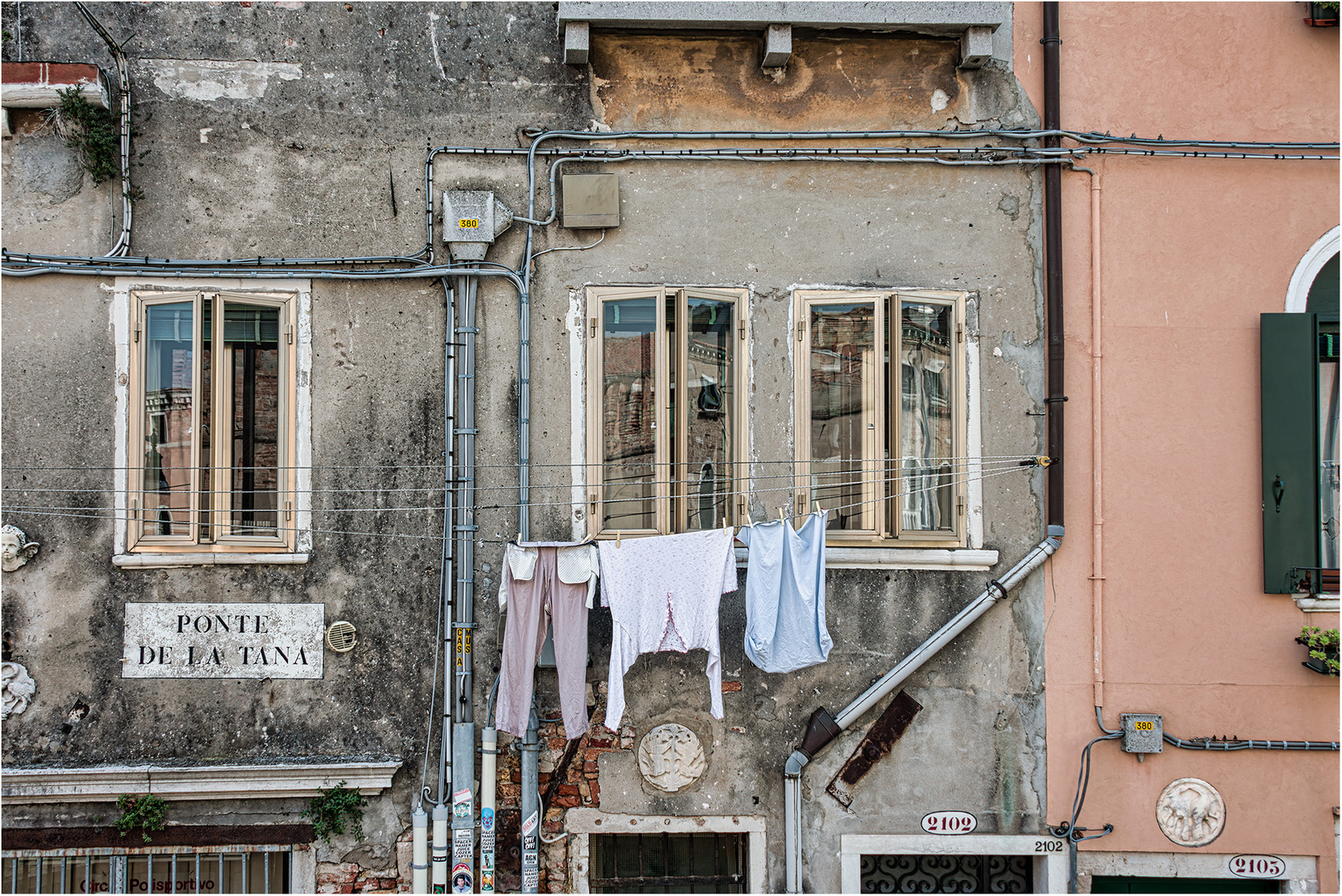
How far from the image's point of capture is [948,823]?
17.7ft

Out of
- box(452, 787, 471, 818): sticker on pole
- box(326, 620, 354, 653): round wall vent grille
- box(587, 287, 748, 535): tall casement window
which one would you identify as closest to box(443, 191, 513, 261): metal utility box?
box(587, 287, 748, 535): tall casement window

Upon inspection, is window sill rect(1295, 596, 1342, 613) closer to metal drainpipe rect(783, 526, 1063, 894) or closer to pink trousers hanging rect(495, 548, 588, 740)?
metal drainpipe rect(783, 526, 1063, 894)

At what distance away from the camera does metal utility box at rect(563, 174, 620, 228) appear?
214 inches

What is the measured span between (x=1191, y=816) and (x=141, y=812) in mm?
6290

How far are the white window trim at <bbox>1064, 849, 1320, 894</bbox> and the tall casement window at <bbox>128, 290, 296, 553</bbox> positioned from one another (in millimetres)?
5335

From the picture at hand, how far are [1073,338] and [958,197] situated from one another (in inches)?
45.4

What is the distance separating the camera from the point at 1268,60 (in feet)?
18.4

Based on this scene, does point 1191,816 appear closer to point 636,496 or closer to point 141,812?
point 636,496

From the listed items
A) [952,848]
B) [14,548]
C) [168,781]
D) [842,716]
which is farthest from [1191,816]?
[14,548]

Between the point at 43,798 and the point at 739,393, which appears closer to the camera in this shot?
the point at 43,798

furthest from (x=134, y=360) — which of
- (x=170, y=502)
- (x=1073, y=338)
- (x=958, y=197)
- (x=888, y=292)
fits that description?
(x=1073, y=338)

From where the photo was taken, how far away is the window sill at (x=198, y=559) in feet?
17.4

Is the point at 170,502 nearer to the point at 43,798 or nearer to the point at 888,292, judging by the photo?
the point at 43,798

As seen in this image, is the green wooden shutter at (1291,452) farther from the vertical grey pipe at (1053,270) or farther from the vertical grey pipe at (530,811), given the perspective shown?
the vertical grey pipe at (530,811)
